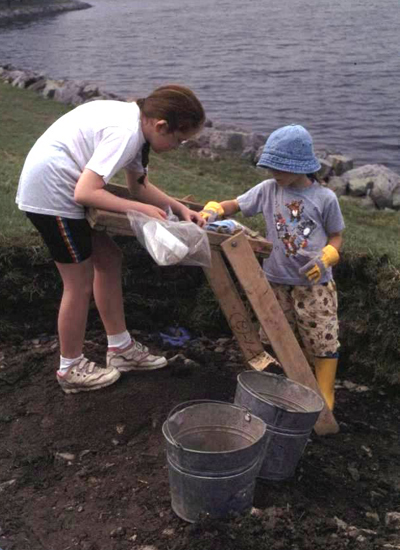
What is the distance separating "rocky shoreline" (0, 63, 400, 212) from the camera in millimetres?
13921

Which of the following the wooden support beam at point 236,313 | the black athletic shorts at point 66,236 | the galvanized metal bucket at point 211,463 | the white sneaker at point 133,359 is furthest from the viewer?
the white sneaker at point 133,359

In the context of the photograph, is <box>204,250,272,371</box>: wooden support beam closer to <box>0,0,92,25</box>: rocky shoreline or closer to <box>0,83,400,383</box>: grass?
<box>0,83,400,383</box>: grass

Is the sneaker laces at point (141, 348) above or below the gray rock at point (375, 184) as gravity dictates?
above

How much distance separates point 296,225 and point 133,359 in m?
1.24

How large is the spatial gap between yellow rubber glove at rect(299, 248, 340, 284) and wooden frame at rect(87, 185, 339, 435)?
0.86 ft

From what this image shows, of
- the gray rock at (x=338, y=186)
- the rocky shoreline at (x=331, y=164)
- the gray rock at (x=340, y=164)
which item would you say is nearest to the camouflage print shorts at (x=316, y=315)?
the rocky shoreline at (x=331, y=164)

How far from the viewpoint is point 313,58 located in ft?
104

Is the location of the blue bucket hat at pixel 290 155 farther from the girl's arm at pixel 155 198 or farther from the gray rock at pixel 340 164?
the gray rock at pixel 340 164

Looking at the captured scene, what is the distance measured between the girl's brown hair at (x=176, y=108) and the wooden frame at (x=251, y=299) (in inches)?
20.7

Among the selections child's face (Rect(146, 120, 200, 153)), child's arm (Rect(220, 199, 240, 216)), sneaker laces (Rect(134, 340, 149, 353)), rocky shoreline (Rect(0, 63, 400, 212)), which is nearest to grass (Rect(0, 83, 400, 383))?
sneaker laces (Rect(134, 340, 149, 353))

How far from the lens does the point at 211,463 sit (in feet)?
10.6

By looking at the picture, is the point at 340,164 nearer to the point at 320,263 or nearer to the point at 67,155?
the point at 320,263

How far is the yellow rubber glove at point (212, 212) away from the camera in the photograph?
14.7ft

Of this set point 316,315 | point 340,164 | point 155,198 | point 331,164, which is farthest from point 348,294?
point 340,164
